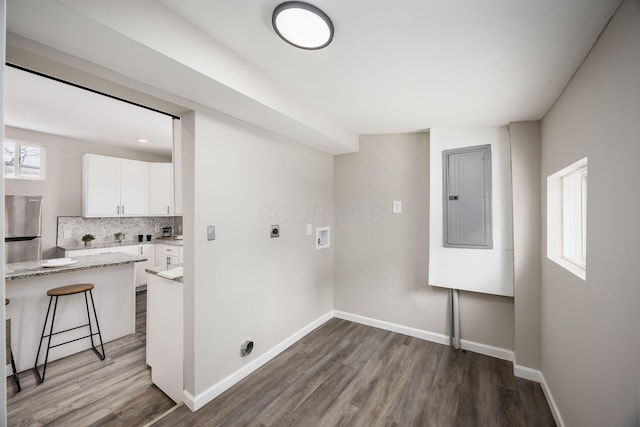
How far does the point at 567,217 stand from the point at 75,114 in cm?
519

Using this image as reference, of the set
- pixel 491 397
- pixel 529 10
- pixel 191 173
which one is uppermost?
pixel 529 10

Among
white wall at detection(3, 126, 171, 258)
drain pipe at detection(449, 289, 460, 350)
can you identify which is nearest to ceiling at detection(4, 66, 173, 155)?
white wall at detection(3, 126, 171, 258)

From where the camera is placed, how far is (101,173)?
438 centimetres

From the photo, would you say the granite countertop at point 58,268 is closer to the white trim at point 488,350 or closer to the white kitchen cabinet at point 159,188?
the white kitchen cabinet at point 159,188

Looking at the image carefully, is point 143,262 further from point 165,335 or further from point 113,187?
point 165,335

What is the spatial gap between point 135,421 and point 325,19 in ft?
9.14

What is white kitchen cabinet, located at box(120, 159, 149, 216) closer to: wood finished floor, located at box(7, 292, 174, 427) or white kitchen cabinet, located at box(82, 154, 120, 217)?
white kitchen cabinet, located at box(82, 154, 120, 217)

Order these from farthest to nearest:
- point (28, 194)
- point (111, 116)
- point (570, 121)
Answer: point (28, 194) < point (111, 116) < point (570, 121)

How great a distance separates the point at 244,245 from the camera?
2.33m

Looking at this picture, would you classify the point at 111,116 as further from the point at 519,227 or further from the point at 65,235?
the point at 519,227

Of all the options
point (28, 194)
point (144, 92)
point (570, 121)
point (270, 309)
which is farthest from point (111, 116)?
point (570, 121)

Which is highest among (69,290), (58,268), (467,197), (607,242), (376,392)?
(467,197)

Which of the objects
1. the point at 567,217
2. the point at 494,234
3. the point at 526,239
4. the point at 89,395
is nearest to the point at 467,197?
the point at 494,234

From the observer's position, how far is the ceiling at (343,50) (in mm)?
1174
